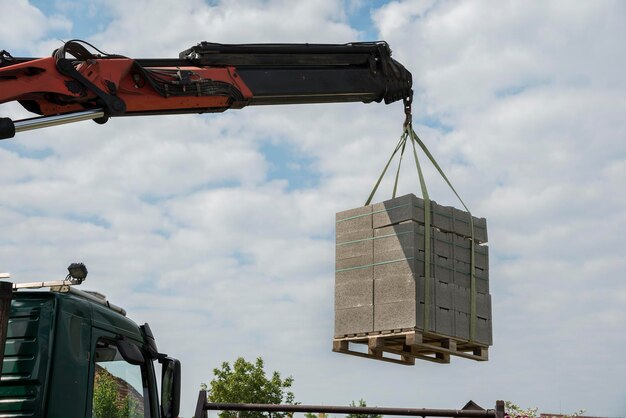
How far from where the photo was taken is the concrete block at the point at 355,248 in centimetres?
983

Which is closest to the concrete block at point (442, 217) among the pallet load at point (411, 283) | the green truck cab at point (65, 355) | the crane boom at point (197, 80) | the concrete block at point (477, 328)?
the pallet load at point (411, 283)

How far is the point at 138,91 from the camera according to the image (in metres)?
8.30

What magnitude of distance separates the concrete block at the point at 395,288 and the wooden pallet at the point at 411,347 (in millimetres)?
367

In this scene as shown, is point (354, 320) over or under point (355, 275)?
under

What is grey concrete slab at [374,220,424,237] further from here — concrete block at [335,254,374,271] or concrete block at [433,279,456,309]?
concrete block at [433,279,456,309]

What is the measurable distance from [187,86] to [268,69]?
1156 mm

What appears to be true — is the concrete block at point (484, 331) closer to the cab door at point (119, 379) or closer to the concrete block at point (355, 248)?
the concrete block at point (355, 248)

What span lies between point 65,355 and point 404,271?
4.52 meters

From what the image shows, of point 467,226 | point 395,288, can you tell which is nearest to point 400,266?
point 395,288

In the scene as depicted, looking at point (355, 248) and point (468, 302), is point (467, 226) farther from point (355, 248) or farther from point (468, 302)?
point (355, 248)

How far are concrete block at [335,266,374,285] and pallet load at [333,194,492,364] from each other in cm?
1

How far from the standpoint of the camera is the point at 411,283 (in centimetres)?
926

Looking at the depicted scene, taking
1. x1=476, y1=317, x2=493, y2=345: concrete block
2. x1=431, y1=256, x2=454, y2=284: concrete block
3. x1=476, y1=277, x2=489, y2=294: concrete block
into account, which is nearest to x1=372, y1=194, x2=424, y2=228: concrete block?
x1=431, y1=256, x2=454, y2=284: concrete block

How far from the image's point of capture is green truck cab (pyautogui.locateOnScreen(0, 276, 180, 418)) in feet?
18.1
